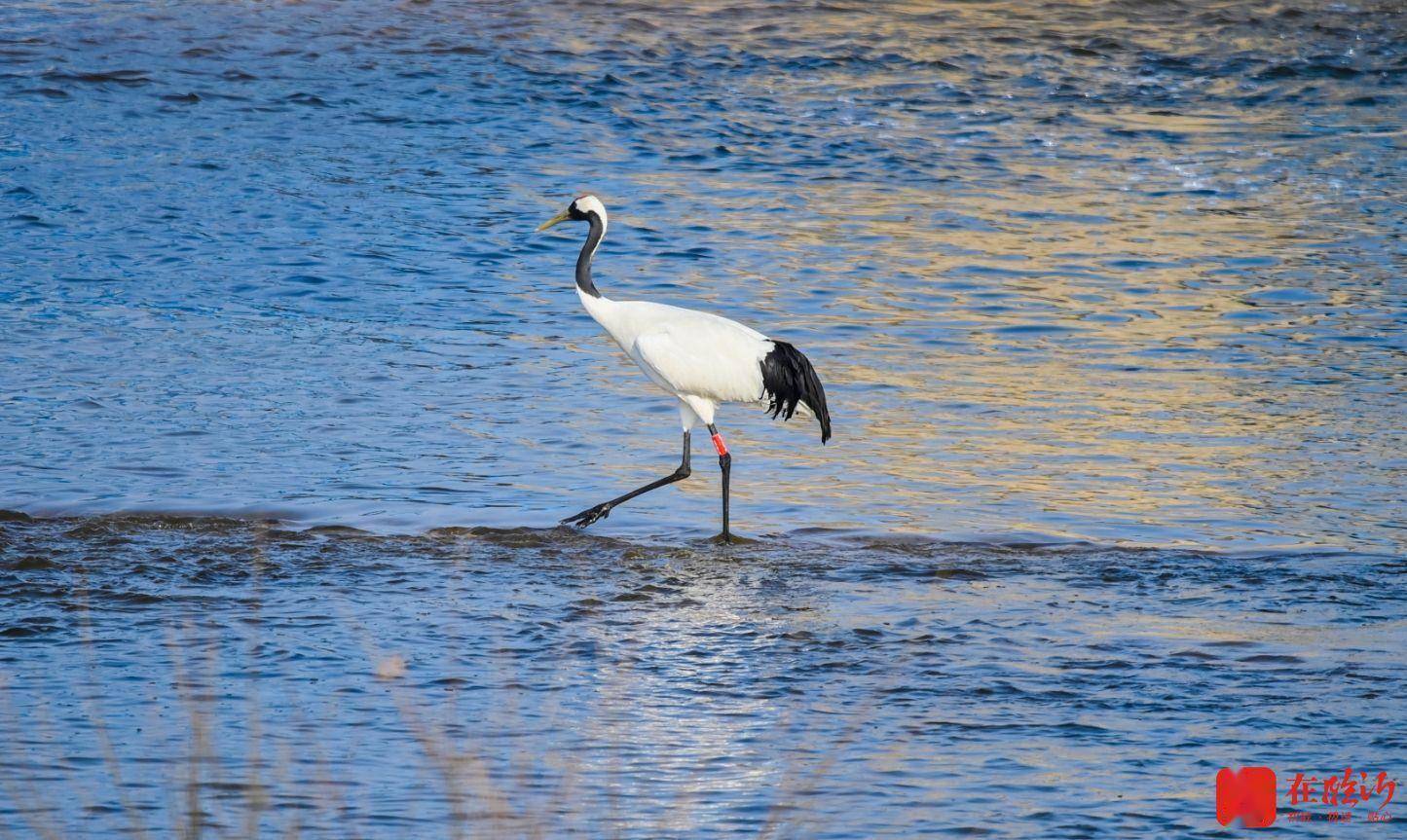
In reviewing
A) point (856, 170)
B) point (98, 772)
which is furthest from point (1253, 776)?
point (856, 170)

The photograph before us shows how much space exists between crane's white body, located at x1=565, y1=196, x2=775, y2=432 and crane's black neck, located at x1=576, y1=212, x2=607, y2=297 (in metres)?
0.26

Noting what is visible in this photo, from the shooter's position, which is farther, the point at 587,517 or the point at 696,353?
the point at 696,353

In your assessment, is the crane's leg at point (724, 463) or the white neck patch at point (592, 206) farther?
the white neck patch at point (592, 206)

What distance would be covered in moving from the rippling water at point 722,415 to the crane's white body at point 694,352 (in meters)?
0.59

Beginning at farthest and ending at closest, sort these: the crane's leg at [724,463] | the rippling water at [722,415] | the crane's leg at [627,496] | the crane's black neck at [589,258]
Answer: the crane's black neck at [589,258] < the crane's leg at [627,496] < the crane's leg at [724,463] < the rippling water at [722,415]

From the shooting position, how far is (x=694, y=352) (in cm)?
948

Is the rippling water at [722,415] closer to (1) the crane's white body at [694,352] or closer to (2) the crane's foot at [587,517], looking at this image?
(2) the crane's foot at [587,517]

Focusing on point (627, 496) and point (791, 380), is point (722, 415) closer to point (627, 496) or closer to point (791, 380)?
point (791, 380)

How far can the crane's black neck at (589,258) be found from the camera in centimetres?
1004

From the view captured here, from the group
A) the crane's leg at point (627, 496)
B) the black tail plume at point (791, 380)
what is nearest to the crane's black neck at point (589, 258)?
the crane's leg at point (627, 496)

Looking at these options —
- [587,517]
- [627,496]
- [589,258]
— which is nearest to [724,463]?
[627,496]

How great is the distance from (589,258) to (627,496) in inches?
59.6

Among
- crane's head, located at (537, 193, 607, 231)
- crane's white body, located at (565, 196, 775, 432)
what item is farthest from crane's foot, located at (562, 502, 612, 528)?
crane's head, located at (537, 193, 607, 231)

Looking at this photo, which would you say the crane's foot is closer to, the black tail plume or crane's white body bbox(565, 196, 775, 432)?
crane's white body bbox(565, 196, 775, 432)
